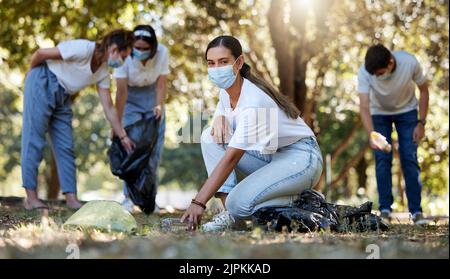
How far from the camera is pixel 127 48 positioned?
6.17 metres

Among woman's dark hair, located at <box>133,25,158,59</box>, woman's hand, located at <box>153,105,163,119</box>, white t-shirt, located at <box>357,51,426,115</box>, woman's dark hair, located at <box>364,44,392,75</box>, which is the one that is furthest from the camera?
woman's hand, located at <box>153,105,163,119</box>

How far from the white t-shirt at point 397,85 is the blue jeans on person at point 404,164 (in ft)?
0.33

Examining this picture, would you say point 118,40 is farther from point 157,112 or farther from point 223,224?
point 223,224

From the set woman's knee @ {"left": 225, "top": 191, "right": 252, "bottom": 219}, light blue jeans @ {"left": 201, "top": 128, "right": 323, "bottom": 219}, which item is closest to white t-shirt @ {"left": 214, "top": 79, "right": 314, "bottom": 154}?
light blue jeans @ {"left": 201, "top": 128, "right": 323, "bottom": 219}

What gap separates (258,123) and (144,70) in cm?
300

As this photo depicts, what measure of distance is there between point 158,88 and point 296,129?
112 inches

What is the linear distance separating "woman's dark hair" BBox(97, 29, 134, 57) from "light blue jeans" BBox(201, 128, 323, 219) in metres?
1.81

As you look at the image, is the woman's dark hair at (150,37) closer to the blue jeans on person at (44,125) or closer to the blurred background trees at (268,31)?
the blue jeans on person at (44,125)

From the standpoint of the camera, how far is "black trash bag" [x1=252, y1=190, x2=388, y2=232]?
4203 mm

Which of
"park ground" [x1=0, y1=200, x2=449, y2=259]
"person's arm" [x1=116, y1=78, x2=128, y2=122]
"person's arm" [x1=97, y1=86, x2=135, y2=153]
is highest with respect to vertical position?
"person's arm" [x1=116, y1=78, x2=128, y2=122]

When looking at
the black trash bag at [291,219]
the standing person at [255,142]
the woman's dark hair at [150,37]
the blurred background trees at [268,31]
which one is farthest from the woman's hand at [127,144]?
the blurred background trees at [268,31]

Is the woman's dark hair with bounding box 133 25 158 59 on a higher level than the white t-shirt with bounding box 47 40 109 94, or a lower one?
higher

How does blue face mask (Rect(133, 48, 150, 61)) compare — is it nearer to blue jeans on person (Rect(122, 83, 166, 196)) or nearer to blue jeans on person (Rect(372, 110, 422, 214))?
blue jeans on person (Rect(122, 83, 166, 196))

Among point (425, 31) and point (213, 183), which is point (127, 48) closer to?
point (213, 183)
